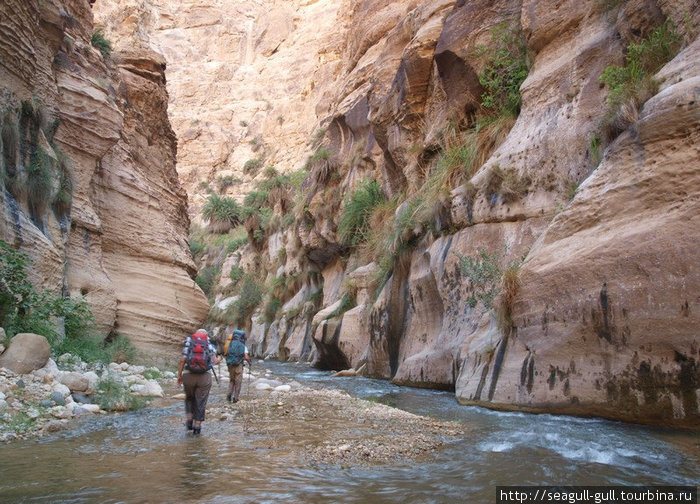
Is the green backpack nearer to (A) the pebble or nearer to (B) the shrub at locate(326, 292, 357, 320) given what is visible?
A: (A) the pebble

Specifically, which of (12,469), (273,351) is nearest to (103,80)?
(12,469)

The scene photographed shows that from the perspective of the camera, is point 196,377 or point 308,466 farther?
point 196,377

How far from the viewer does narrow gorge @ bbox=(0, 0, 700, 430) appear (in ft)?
16.0

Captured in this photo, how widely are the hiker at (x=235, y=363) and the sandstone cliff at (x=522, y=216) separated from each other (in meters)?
3.40

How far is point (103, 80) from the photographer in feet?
45.0

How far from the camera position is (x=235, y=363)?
812cm

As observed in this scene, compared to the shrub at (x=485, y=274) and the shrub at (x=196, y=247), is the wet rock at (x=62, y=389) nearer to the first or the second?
the shrub at (x=485, y=274)

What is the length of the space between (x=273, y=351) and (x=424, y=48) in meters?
17.4

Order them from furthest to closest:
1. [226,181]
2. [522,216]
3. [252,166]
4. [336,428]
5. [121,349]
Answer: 1. [226,181]
2. [252,166]
3. [121,349]
4. [522,216]
5. [336,428]

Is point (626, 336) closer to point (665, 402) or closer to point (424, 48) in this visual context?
point (665, 402)

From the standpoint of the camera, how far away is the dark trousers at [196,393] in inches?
212

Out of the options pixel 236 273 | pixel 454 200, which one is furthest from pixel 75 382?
pixel 236 273

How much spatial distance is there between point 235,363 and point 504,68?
26.7ft

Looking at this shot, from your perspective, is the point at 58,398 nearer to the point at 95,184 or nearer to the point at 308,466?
the point at 308,466
